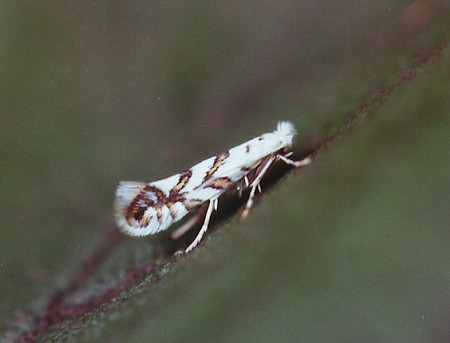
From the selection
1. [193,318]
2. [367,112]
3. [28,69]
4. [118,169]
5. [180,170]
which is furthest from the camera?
[180,170]

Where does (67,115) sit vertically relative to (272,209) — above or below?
above

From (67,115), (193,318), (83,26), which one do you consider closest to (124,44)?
(83,26)

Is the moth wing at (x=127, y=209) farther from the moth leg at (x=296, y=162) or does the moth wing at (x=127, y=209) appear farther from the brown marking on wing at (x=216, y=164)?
the moth leg at (x=296, y=162)

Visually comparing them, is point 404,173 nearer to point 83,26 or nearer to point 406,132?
point 406,132

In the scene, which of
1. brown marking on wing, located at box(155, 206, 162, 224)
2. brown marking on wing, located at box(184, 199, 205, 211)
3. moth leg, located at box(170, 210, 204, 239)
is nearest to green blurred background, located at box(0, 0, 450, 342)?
moth leg, located at box(170, 210, 204, 239)

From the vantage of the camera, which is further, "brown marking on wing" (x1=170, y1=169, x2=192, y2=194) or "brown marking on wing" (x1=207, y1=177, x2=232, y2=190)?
"brown marking on wing" (x1=207, y1=177, x2=232, y2=190)

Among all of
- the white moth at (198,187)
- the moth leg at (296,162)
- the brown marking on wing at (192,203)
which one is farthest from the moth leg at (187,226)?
the moth leg at (296,162)

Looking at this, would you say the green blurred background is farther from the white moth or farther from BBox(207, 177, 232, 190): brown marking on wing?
BBox(207, 177, 232, 190): brown marking on wing
